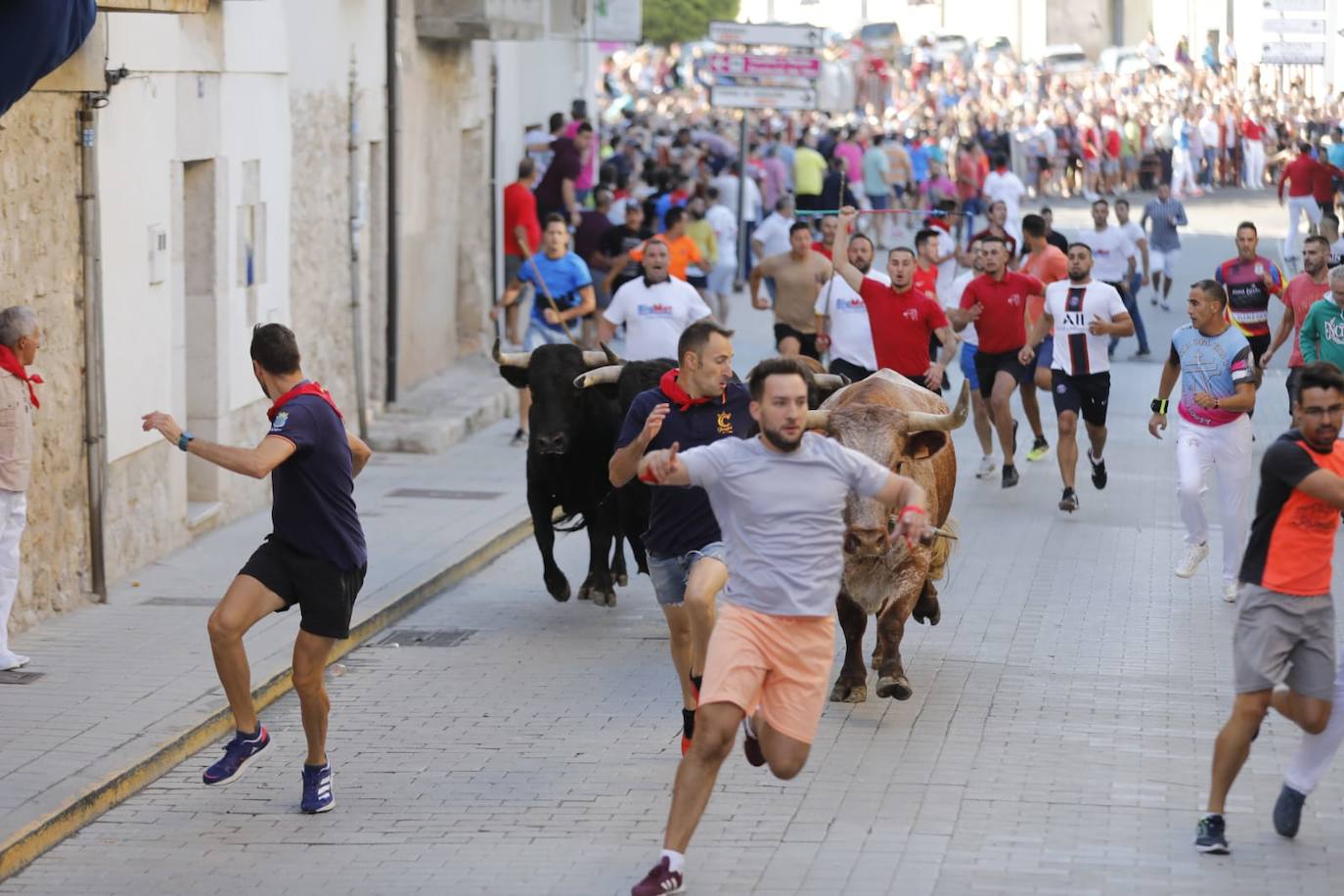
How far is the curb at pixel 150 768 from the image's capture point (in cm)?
865

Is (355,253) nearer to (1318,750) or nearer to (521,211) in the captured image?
(521,211)

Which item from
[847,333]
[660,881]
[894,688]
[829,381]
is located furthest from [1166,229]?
[660,881]

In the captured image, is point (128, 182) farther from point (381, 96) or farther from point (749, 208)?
point (749, 208)

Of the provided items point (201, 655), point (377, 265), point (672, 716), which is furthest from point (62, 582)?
point (377, 265)

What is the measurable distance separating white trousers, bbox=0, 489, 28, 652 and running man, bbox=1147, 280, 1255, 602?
626 centimetres

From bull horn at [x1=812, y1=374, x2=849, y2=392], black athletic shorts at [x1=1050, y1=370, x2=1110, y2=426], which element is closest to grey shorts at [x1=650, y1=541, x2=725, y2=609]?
bull horn at [x1=812, y1=374, x2=849, y2=392]

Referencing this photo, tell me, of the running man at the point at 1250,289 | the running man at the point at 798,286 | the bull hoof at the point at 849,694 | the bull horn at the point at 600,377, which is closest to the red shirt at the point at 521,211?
the running man at the point at 798,286

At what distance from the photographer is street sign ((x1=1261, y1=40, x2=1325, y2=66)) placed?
26.1 m

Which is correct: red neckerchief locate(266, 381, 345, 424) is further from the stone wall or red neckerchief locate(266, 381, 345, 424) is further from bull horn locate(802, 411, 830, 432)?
the stone wall

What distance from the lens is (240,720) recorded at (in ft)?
30.7

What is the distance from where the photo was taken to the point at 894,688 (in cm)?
1079

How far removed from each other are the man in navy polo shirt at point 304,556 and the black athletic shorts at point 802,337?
10.3 metres

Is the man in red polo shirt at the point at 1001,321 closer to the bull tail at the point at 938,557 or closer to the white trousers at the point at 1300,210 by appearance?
the bull tail at the point at 938,557

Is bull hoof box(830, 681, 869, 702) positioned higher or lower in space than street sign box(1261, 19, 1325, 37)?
lower
